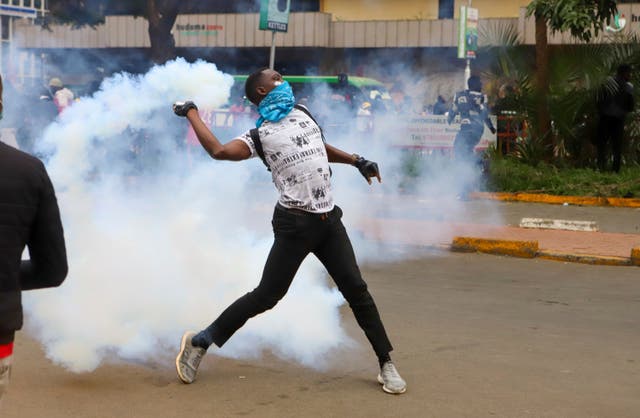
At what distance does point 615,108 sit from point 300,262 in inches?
438

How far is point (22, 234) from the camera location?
9.50 ft

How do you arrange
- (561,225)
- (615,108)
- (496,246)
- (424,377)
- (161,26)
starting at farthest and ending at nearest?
(161,26)
(615,108)
(561,225)
(496,246)
(424,377)

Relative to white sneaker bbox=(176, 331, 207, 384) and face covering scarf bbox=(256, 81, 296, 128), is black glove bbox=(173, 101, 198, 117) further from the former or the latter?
white sneaker bbox=(176, 331, 207, 384)

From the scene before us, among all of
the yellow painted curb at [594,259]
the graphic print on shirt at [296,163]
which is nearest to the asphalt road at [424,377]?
the graphic print on shirt at [296,163]

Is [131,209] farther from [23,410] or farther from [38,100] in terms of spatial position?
[38,100]

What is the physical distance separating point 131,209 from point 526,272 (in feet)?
14.4

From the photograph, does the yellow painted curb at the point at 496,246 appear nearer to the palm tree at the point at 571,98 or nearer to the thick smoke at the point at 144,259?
the thick smoke at the point at 144,259

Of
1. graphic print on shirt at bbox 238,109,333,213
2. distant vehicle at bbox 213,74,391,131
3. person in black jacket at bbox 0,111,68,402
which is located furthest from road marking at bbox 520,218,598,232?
person in black jacket at bbox 0,111,68,402

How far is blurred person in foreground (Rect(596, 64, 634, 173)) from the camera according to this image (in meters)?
14.9

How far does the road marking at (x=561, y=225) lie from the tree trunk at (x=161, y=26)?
803cm

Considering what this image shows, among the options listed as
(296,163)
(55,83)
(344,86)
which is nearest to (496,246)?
(296,163)

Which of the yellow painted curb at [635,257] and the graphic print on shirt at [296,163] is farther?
the yellow painted curb at [635,257]

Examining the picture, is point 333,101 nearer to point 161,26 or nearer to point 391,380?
point 161,26

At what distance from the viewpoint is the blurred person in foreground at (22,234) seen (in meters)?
2.87
